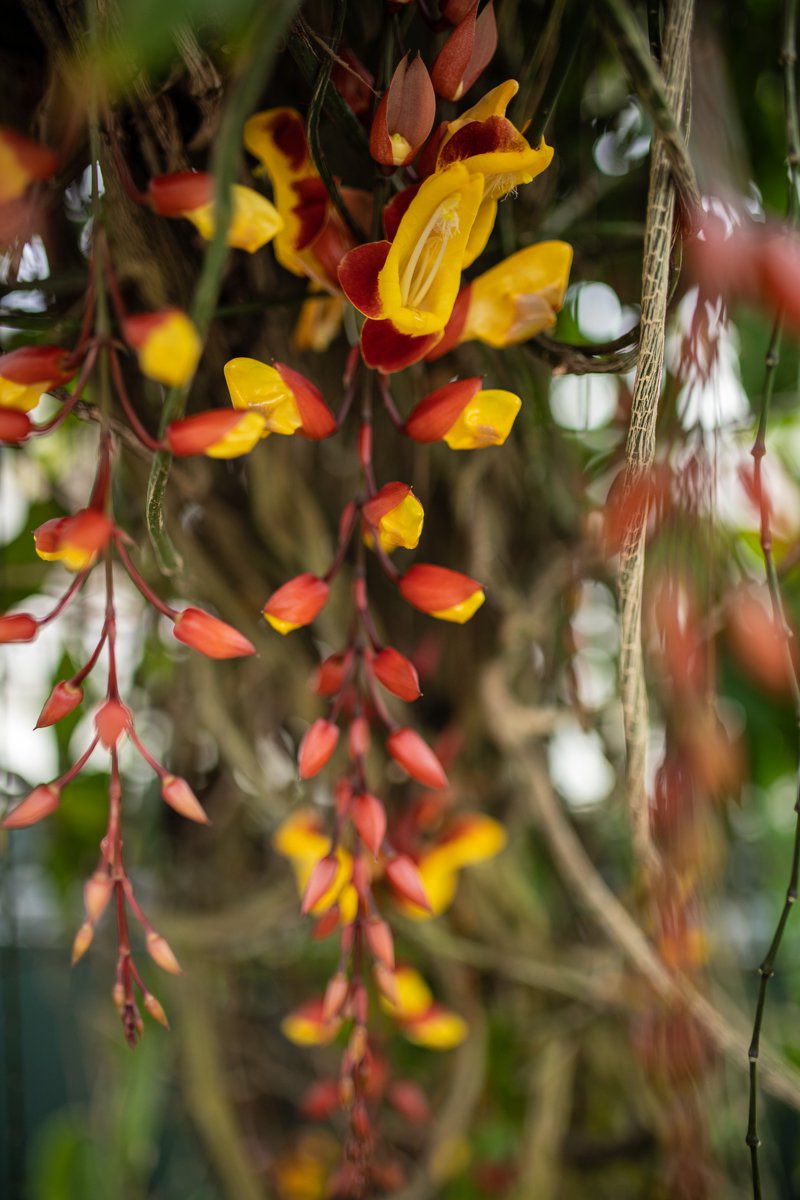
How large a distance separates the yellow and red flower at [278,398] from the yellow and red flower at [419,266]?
2cm

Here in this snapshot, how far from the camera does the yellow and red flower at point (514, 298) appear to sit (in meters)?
0.26

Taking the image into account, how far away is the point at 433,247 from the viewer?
0.78 ft

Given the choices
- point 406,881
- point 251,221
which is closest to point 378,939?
point 406,881

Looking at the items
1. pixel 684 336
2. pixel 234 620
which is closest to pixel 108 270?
pixel 684 336

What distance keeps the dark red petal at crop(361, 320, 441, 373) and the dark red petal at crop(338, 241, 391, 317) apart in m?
0.01

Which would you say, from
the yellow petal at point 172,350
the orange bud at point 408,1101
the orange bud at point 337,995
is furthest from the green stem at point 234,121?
the orange bud at point 408,1101

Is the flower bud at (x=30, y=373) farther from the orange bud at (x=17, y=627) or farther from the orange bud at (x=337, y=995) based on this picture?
the orange bud at (x=337, y=995)

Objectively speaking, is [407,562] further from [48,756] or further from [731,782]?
[48,756]

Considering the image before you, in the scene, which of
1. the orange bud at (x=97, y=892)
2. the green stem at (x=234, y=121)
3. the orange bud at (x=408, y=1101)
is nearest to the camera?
the green stem at (x=234, y=121)

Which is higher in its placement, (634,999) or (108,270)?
(108,270)

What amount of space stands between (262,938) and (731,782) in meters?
0.34

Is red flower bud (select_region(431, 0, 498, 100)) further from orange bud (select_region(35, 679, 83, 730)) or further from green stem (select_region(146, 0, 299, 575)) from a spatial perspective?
orange bud (select_region(35, 679, 83, 730))

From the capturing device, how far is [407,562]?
1.60ft

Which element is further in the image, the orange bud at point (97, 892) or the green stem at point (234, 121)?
the orange bud at point (97, 892)
